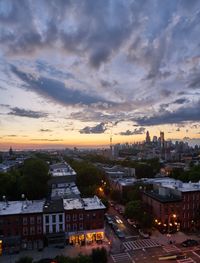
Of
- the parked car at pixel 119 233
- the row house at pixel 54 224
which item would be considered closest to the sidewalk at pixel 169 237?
the parked car at pixel 119 233

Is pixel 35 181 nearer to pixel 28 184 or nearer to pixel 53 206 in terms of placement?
pixel 28 184

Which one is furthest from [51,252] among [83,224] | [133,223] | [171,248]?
[133,223]

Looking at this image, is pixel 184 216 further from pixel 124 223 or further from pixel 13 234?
pixel 13 234

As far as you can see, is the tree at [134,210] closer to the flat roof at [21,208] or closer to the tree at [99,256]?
the flat roof at [21,208]

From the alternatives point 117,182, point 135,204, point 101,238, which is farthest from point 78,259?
point 117,182

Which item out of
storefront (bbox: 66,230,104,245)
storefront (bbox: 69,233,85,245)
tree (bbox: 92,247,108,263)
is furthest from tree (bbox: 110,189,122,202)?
tree (bbox: 92,247,108,263)

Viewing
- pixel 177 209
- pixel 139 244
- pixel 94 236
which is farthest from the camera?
pixel 177 209
